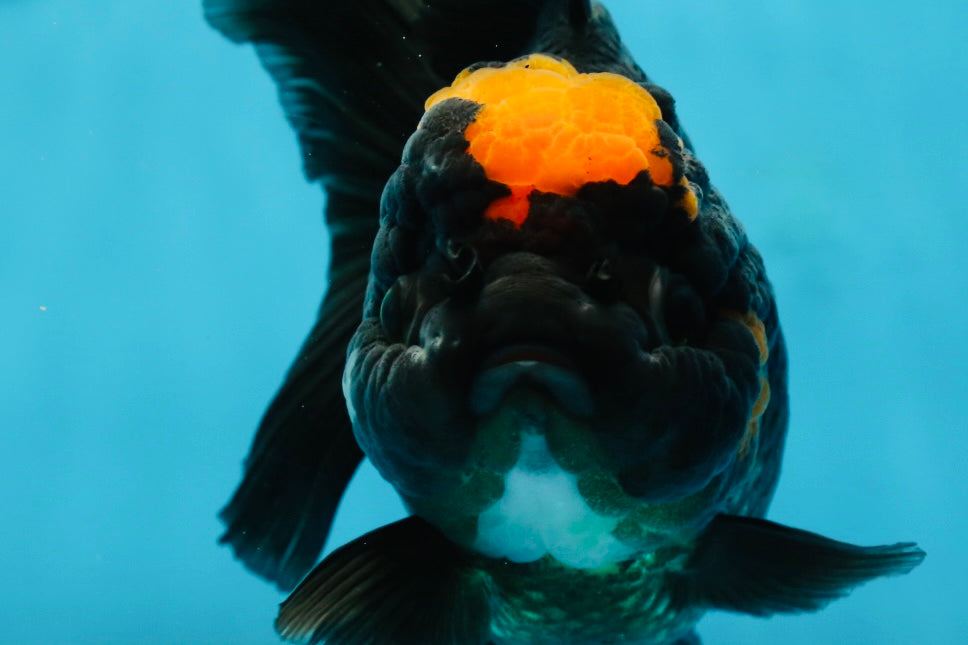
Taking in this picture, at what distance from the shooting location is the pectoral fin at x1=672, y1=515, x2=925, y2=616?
130cm

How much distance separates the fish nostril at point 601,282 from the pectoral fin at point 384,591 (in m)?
0.54

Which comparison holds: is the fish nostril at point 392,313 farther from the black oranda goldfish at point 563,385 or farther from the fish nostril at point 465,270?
the fish nostril at point 465,270

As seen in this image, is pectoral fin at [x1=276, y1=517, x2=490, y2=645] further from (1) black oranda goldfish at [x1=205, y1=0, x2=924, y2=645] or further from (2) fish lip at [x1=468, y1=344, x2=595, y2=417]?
(2) fish lip at [x1=468, y1=344, x2=595, y2=417]

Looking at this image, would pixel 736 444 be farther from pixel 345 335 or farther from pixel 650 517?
pixel 345 335

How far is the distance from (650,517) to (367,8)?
47.9 inches

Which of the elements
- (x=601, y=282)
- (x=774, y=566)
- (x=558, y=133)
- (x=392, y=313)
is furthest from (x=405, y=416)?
(x=774, y=566)

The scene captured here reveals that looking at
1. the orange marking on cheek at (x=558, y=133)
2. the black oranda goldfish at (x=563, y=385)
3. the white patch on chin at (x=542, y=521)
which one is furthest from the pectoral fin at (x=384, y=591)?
the orange marking on cheek at (x=558, y=133)

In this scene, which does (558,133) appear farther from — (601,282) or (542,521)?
(542,521)

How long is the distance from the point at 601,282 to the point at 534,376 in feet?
0.43

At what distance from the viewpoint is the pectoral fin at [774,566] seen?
1.30 metres

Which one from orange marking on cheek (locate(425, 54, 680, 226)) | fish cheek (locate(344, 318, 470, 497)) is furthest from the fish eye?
fish cheek (locate(344, 318, 470, 497))

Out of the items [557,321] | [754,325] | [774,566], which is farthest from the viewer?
[774,566]

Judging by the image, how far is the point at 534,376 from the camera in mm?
953

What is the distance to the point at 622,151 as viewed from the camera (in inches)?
43.0
